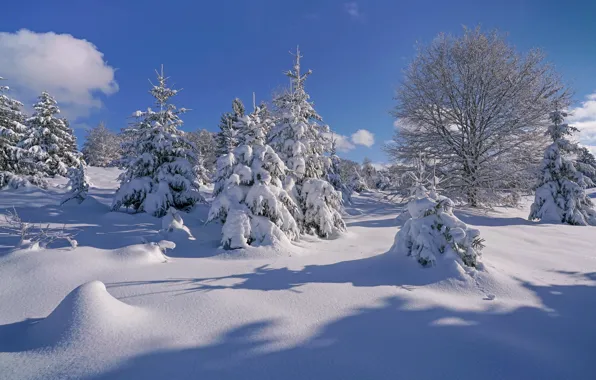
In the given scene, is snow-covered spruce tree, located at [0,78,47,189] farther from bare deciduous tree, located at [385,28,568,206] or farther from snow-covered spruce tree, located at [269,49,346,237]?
bare deciduous tree, located at [385,28,568,206]

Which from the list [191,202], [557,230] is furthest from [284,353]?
[557,230]

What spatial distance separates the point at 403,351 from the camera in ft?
9.14

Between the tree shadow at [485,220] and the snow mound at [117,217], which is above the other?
the tree shadow at [485,220]

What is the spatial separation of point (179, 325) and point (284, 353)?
1291 millimetres

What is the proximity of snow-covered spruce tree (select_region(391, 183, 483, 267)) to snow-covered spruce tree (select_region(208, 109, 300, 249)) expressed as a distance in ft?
9.61

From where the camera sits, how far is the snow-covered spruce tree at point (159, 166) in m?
10.1

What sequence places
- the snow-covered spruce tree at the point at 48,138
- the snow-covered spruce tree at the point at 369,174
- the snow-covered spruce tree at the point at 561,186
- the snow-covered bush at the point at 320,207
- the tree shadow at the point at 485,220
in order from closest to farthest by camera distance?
1. the snow-covered bush at the point at 320,207
2. the tree shadow at the point at 485,220
3. the snow-covered spruce tree at the point at 561,186
4. the snow-covered spruce tree at the point at 48,138
5. the snow-covered spruce tree at the point at 369,174

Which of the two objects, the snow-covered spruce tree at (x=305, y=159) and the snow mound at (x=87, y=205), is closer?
the snow-covered spruce tree at (x=305, y=159)

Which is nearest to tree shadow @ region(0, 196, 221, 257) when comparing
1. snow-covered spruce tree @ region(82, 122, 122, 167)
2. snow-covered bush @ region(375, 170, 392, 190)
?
snow-covered bush @ region(375, 170, 392, 190)

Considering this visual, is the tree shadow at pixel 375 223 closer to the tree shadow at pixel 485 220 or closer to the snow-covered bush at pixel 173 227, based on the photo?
the tree shadow at pixel 485 220

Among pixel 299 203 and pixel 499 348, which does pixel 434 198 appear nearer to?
pixel 499 348

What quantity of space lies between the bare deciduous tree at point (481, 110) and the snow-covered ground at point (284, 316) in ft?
31.5

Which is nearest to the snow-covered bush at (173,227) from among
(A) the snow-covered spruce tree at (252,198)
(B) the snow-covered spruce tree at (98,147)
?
(A) the snow-covered spruce tree at (252,198)

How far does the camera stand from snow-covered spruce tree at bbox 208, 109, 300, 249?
655 centimetres
